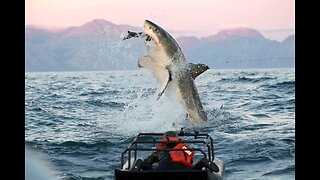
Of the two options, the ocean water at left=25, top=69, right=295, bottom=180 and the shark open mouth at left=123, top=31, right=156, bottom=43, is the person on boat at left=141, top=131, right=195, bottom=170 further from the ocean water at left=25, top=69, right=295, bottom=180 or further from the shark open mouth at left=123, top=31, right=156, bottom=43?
the shark open mouth at left=123, top=31, right=156, bottom=43

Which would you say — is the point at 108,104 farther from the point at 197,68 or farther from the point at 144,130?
the point at 144,130

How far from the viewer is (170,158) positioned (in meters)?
7.43

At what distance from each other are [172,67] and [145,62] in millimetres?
797

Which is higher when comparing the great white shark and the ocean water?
the great white shark

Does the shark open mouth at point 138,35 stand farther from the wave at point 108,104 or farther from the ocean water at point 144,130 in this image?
the wave at point 108,104

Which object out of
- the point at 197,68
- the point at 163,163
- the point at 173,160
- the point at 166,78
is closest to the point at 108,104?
the point at 197,68

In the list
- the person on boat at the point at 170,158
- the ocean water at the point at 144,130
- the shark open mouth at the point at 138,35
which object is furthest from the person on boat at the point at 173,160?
the shark open mouth at the point at 138,35

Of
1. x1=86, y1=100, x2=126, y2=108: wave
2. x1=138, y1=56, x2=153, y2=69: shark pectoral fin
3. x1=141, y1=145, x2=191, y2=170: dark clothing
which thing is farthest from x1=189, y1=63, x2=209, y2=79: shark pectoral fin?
x1=86, y1=100, x2=126, y2=108: wave

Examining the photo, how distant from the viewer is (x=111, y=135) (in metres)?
14.4

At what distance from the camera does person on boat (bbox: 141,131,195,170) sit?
7.27 meters

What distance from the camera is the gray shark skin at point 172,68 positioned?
48.8 feet

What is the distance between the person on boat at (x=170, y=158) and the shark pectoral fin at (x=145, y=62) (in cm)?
709

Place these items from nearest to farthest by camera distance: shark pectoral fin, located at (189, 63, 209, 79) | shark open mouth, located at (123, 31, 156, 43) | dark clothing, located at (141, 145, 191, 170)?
dark clothing, located at (141, 145, 191, 170)
shark open mouth, located at (123, 31, 156, 43)
shark pectoral fin, located at (189, 63, 209, 79)
